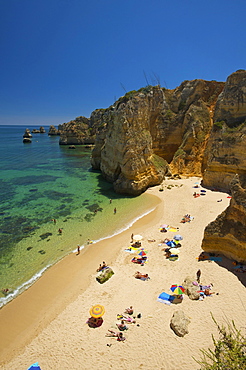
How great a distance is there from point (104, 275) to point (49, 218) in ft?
41.5

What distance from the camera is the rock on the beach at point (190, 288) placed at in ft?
39.2

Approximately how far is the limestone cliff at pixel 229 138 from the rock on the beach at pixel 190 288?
19.6 meters

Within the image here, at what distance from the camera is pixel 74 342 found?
33.6ft

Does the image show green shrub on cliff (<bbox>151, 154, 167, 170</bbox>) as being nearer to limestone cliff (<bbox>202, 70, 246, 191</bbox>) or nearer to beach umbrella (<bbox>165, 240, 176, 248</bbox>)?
limestone cliff (<bbox>202, 70, 246, 191</bbox>)

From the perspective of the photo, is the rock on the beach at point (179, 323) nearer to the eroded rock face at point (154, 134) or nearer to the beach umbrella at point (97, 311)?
the beach umbrella at point (97, 311)

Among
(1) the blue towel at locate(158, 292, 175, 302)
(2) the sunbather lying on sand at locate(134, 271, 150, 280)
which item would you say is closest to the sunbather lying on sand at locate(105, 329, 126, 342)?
(1) the blue towel at locate(158, 292, 175, 302)

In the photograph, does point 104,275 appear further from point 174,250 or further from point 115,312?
point 174,250

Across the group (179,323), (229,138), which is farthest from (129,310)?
(229,138)

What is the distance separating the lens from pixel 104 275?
14.6 meters

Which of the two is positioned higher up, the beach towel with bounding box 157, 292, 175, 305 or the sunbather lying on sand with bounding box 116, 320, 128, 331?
the beach towel with bounding box 157, 292, 175, 305

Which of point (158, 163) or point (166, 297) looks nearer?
point (166, 297)

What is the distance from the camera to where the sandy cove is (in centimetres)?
934

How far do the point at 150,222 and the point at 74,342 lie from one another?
14.3 metres

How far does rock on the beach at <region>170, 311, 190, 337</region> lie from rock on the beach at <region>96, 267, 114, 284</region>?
17.6 feet
